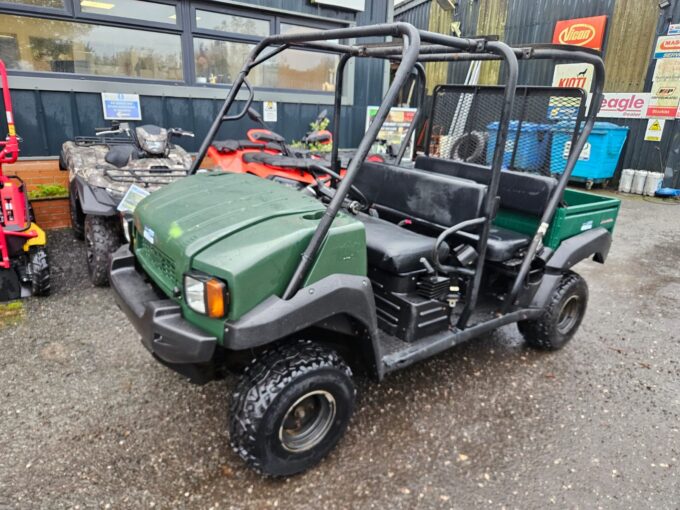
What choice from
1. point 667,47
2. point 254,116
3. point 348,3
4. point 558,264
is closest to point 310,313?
point 558,264

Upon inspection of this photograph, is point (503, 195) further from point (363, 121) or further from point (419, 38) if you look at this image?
point (363, 121)

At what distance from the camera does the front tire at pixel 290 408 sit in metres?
1.95

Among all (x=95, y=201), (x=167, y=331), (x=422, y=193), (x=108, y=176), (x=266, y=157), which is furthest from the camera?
(x=266, y=157)

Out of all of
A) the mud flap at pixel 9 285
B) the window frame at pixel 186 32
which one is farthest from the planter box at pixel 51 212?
the mud flap at pixel 9 285

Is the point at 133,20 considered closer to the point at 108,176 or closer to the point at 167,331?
the point at 108,176

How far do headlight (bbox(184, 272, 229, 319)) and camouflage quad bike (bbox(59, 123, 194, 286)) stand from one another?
195 cm

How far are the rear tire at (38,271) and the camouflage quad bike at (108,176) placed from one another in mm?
363

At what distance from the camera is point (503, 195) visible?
10.7 feet

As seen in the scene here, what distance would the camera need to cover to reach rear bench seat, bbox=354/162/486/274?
2.43 meters

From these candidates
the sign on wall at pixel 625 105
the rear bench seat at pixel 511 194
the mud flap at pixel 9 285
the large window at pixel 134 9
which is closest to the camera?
the rear bench seat at pixel 511 194

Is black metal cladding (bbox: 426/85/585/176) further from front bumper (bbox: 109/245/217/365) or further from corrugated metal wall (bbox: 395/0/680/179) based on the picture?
corrugated metal wall (bbox: 395/0/680/179)

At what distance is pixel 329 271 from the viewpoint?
1.98 metres

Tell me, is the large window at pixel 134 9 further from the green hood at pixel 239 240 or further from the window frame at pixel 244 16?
the green hood at pixel 239 240

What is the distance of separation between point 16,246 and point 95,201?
0.65 m
